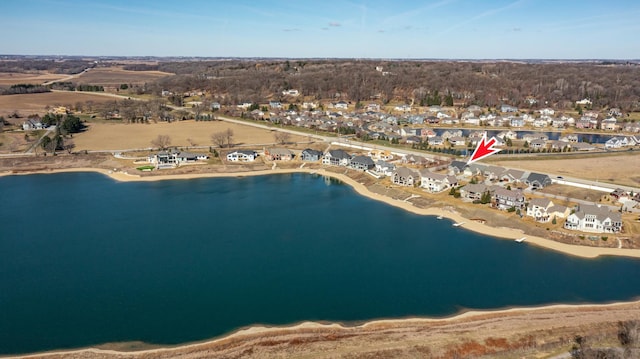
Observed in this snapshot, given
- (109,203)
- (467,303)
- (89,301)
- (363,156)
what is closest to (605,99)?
(363,156)

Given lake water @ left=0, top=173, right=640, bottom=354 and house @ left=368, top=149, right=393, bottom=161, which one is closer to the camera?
lake water @ left=0, top=173, right=640, bottom=354

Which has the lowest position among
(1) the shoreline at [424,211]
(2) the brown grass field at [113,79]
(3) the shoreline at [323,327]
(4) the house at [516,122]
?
(3) the shoreline at [323,327]

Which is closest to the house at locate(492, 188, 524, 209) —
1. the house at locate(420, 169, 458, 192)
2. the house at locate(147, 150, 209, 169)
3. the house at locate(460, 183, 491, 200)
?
the house at locate(460, 183, 491, 200)

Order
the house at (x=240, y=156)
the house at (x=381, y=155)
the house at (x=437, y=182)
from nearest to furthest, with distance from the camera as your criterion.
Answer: the house at (x=437, y=182)
the house at (x=381, y=155)
the house at (x=240, y=156)

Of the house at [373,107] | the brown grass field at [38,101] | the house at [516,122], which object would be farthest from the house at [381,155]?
the brown grass field at [38,101]

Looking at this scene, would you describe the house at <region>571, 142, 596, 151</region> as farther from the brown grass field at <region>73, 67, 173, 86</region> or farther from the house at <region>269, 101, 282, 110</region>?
the brown grass field at <region>73, 67, 173, 86</region>

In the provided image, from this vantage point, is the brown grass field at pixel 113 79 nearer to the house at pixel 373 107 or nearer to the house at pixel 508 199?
the house at pixel 373 107
